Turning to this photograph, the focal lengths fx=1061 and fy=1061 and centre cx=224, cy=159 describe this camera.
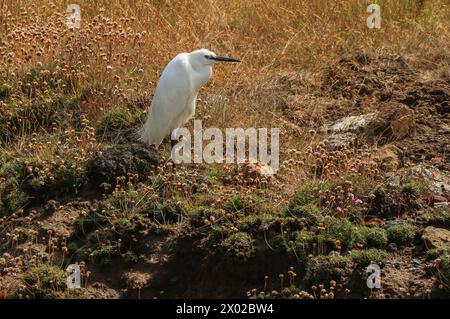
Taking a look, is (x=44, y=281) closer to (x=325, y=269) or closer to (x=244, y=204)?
(x=244, y=204)

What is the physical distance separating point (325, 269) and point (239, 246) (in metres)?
0.52

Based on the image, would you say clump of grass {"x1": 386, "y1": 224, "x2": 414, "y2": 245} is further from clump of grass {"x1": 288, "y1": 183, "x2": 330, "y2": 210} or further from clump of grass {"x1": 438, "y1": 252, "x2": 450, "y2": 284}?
clump of grass {"x1": 288, "y1": 183, "x2": 330, "y2": 210}

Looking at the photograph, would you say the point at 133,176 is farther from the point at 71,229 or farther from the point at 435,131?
the point at 435,131

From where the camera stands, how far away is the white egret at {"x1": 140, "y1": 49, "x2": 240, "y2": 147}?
6695 millimetres

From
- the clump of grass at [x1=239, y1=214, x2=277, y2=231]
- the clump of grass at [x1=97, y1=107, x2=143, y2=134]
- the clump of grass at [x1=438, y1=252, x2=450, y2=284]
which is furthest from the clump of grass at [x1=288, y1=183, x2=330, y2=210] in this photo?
the clump of grass at [x1=97, y1=107, x2=143, y2=134]

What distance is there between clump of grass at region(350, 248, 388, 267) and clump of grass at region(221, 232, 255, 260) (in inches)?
21.7


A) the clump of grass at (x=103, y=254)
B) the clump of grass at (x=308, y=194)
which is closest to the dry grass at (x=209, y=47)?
the clump of grass at (x=308, y=194)

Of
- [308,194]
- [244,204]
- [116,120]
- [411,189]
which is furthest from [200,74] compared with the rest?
[411,189]

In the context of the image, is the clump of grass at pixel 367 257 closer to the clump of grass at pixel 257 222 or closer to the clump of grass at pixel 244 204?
the clump of grass at pixel 257 222

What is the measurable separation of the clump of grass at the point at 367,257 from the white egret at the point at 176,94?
66.1 inches

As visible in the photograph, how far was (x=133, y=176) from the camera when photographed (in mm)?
6324

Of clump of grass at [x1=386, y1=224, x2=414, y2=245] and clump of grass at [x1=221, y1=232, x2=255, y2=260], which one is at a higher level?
clump of grass at [x1=386, y1=224, x2=414, y2=245]

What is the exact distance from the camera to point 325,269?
5.49 m
